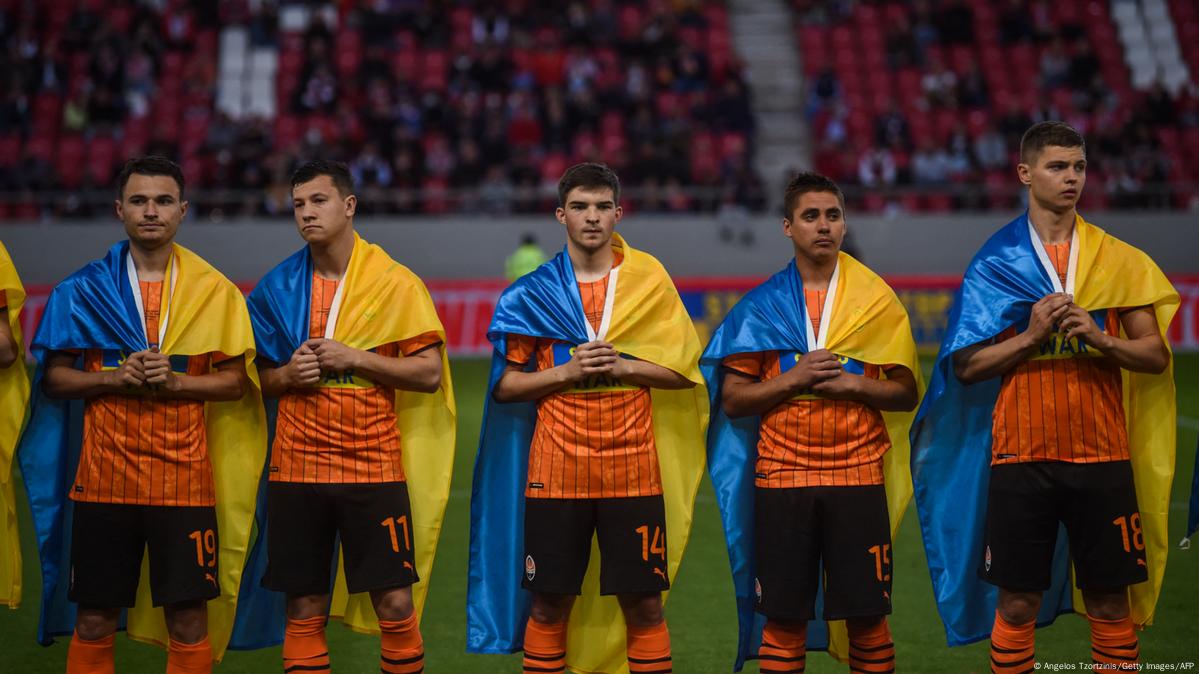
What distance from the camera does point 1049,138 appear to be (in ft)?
15.7

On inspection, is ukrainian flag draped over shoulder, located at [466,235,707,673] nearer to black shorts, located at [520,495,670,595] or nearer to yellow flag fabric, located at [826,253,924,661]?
black shorts, located at [520,495,670,595]

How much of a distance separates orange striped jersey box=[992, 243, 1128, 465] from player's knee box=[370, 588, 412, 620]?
2226mm

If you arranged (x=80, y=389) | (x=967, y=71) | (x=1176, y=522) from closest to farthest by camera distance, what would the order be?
(x=80, y=389) → (x=1176, y=522) → (x=967, y=71)

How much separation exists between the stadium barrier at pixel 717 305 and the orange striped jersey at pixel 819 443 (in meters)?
11.2

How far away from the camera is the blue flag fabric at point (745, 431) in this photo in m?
4.88

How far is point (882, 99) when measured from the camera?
22.1m

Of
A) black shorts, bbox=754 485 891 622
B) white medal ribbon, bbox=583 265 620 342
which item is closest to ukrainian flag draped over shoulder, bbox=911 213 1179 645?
black shorts, bbox=754 485 891 622

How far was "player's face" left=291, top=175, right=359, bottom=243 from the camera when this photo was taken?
16.0 feet

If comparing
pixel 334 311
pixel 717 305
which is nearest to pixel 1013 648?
pixel 334 311

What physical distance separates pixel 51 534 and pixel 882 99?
19.0m

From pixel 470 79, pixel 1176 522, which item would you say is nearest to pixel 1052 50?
pixel 470 79

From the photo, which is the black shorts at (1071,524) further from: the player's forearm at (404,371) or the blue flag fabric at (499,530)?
the player's forearm at (404,371)

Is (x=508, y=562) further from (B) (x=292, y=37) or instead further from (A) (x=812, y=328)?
(B) (x=292, y=37)

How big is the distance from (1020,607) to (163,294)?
11.0ft
